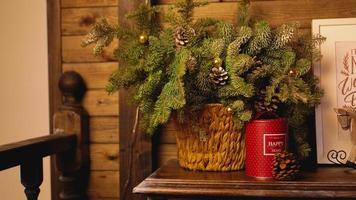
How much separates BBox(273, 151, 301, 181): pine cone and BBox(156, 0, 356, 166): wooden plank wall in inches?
16.0

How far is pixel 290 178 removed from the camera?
993 millimetres

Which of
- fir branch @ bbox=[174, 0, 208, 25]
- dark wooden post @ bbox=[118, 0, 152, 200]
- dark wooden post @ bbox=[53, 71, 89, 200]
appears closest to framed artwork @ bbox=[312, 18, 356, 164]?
fir branch @ bbox=[174, 0, 208, 25]

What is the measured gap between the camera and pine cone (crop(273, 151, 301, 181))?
3.21 ft

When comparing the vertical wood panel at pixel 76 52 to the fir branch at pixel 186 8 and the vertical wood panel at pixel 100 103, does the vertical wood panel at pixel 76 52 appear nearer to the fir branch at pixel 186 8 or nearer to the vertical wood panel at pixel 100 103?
the vertical wood panel at pixel 100 103

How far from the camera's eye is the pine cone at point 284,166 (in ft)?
3.21

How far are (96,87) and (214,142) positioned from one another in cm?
54

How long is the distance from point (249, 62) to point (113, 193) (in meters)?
0.71

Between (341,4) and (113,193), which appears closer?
(341,4)

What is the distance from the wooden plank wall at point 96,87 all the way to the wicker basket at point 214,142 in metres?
0.40

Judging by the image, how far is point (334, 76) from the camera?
4.06 feet

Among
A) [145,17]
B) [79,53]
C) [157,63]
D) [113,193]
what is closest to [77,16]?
[79,53]

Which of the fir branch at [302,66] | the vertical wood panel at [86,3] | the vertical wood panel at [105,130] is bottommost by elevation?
the vertical wood panel at [105,130]

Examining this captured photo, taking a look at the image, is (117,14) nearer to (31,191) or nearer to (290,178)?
(31,191)

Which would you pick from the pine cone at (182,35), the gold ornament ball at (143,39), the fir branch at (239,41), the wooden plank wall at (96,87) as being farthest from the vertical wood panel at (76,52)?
the fir branch at (239,41)
